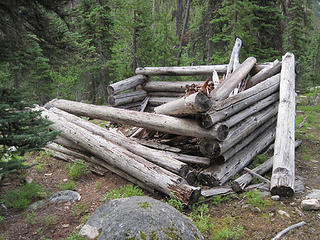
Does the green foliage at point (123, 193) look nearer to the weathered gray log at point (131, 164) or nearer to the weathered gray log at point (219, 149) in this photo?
the weathered gray log at point (131, 164)

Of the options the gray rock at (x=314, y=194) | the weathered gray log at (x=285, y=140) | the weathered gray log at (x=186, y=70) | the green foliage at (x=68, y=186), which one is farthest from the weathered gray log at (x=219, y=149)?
the weathered gray log at (x=186, y=70)

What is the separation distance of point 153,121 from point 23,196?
283 cm

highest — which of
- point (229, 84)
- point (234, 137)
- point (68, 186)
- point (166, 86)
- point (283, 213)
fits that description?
point (229, 84)

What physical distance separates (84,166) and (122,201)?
2744mm

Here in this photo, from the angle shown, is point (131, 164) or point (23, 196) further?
point (131, 164)

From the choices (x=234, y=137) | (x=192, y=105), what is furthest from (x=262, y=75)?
(x=192, y=105)

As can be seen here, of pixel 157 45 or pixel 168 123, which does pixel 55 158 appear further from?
pixel 157 45

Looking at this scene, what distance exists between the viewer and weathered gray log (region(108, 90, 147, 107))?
28.7ft

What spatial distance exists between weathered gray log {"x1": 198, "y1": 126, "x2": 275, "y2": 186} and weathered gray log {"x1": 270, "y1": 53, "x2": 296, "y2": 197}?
2.53 feet

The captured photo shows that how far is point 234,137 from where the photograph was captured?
5227 millimetres

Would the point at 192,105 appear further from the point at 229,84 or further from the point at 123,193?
the point at 123,193

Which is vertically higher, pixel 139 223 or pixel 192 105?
pixel 192 105

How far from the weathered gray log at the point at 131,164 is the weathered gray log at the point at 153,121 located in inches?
31.6

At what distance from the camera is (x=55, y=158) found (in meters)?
6.76
